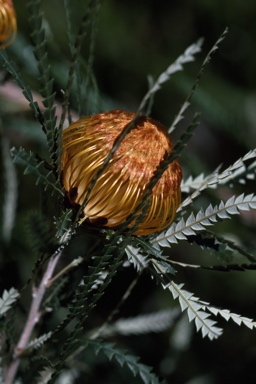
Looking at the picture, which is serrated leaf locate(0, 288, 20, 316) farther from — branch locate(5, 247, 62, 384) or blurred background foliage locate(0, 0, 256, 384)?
blurred background foliage locate(0, 0, 256, 384)

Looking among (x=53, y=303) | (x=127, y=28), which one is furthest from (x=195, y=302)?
(x=127, y=28)

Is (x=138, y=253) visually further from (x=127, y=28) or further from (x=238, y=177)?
(x=127, y=28)

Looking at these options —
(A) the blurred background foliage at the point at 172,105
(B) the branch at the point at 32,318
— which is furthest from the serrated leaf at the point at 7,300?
(A) the blurred background foliage at the point at 172,105

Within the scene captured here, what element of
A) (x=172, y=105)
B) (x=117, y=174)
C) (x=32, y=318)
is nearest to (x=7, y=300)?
(x=32, y=318)

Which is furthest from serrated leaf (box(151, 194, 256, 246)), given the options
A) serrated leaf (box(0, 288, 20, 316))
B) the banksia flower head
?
serrated leaf (box(0, 288, 20, 316))

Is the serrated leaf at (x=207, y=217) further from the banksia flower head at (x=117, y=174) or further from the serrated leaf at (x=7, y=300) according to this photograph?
the serrated leaf at (x=7, y=300)

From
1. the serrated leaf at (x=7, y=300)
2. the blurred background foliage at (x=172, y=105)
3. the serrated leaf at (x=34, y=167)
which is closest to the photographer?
the serrated leaf at (x=34, y=167)
